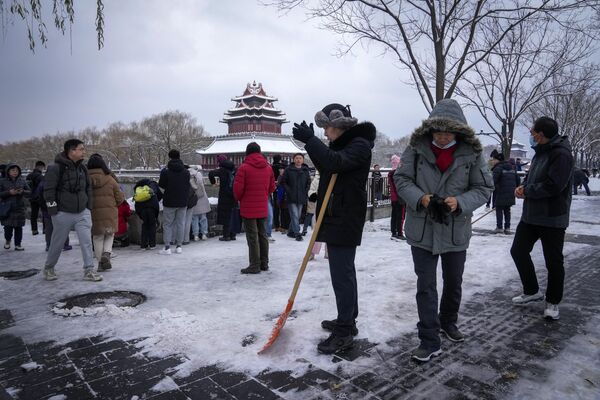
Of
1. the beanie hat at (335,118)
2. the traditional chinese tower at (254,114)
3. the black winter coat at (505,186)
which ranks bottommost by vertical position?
the black winter coat at (505,186)

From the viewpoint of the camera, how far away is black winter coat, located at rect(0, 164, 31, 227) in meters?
8.01

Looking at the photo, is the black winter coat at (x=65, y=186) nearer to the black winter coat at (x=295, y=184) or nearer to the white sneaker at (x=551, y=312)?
the black winter coat at (x=295, y=184)

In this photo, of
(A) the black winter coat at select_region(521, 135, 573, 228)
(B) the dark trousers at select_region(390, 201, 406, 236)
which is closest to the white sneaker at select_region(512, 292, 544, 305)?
(A) the black winter coat at select_region(521, 135, 573, 228)

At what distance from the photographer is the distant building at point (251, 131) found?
50.5 meters

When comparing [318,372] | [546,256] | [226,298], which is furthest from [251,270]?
[546,256]

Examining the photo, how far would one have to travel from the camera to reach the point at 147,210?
7.77 metres

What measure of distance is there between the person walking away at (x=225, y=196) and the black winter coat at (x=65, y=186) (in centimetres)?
331

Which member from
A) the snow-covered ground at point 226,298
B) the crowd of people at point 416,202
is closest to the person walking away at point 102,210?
the crowd of people at point 416,202

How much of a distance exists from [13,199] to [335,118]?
7.73 metres

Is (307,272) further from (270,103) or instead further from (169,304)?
(270,103)

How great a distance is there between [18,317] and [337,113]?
3.81 metres

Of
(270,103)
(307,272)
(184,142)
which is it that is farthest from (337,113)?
(184,142)

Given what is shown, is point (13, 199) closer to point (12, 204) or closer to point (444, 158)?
point (12, 204)

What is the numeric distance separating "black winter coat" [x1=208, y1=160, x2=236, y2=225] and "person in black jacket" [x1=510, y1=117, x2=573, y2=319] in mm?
5858
